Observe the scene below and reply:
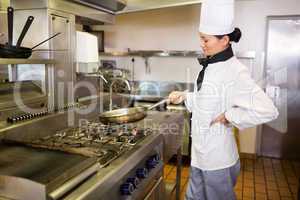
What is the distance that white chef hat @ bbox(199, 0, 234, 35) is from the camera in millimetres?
1364

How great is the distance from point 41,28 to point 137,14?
2.24 meters

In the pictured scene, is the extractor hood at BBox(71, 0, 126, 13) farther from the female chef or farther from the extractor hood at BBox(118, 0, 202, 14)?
the female chef

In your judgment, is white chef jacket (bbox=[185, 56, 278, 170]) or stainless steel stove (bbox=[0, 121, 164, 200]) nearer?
stainless steel stove (bbox=[0, 121, 164, 200])

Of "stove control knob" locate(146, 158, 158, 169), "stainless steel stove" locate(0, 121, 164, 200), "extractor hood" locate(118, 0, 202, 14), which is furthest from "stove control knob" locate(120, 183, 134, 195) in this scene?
"extractor hood" locate(118, 0, 202, 14)

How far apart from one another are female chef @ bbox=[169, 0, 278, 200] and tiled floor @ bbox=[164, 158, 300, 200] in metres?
1.09

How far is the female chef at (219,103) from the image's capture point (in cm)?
134

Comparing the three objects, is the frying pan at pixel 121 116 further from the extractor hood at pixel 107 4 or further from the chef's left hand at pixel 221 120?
the extractor hood at pixel 107 4

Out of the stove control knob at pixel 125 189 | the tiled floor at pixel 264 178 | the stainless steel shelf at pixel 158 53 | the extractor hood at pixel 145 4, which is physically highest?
the extractor hood at pixel 145 4

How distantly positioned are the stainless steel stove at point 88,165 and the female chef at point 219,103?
24 centimetres

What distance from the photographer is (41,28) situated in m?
1.48

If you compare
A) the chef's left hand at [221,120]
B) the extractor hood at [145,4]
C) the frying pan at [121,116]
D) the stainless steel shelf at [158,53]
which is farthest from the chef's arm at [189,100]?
the stainless steel shelf at [158,53]

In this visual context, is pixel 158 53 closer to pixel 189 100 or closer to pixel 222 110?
pixel 189 100

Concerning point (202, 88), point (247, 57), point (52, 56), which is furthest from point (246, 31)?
point (52, 56)

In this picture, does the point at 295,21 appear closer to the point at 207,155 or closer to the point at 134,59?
the point at 134,59
